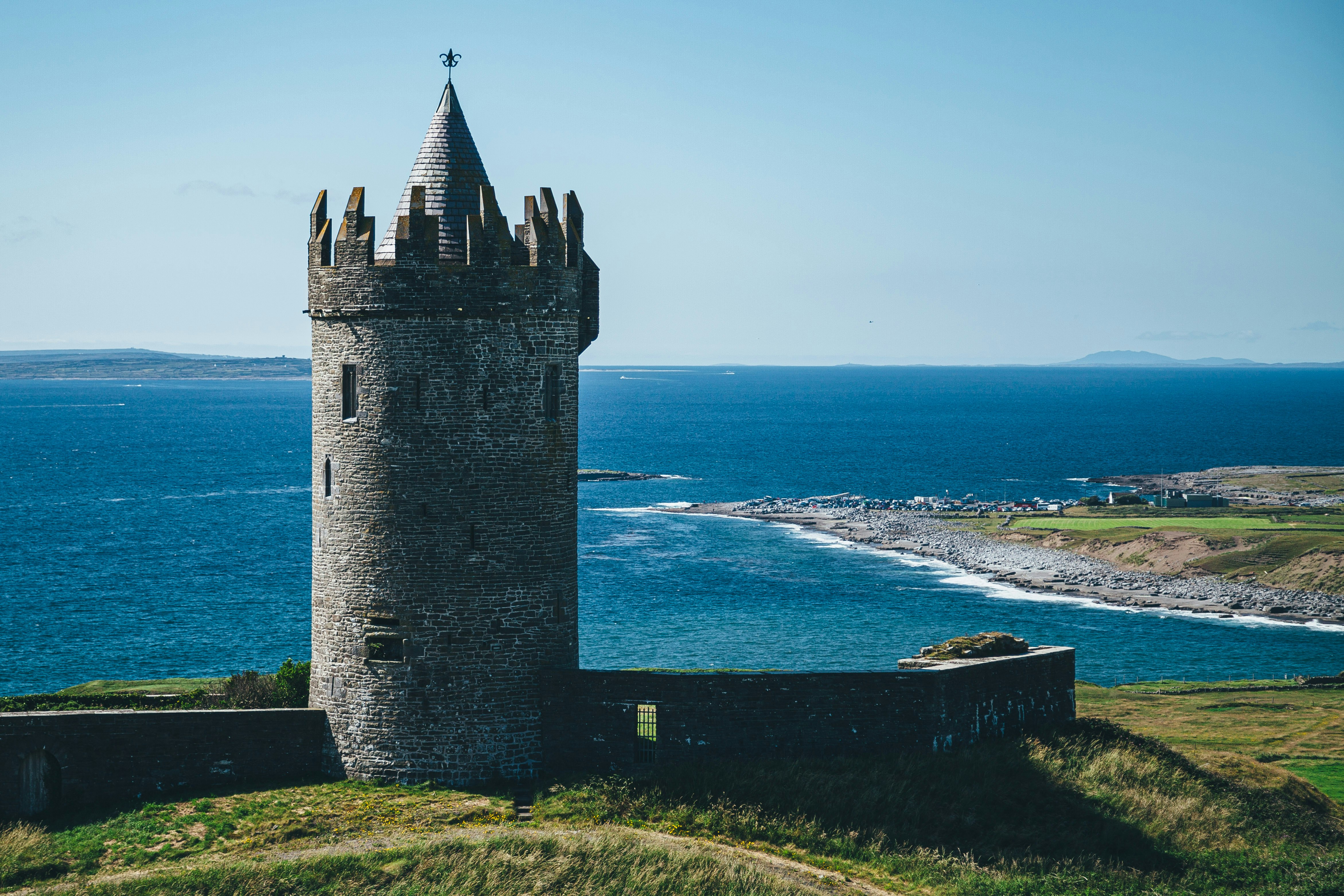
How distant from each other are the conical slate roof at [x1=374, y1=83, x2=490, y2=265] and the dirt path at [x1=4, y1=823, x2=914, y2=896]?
9.56m

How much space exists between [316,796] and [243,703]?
5792 mm

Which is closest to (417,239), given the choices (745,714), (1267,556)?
(745,714)

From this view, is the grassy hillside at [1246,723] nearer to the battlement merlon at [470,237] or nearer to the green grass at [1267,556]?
the battlement merlon at [470,237]

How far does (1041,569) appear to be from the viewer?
8744 centimetres

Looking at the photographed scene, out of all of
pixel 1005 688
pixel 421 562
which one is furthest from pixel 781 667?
pixel 421 562

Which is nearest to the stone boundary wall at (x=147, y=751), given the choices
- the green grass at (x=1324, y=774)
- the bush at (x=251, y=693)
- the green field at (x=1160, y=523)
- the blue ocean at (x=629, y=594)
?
the bush at (x=251, y=693)

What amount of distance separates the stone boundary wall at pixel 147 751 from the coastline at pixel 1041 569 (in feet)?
221

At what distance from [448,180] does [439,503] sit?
19.2 feet

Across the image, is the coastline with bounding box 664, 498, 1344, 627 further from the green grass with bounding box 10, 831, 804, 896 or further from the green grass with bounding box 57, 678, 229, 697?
the green grass with bounding box 10, 831, 804, 896

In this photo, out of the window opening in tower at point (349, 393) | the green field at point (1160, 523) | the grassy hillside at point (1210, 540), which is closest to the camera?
the window opening in tower at point (349, 393)

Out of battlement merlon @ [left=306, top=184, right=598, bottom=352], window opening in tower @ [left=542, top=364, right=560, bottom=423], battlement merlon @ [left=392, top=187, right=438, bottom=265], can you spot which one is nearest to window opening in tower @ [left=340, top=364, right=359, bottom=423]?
battlement merlon @ [left=306, top=184, right=598, bottom=352]

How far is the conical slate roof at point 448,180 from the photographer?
20.6 meters

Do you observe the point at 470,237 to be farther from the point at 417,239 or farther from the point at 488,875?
the point at 488,875

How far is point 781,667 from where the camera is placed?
59.3 meters
